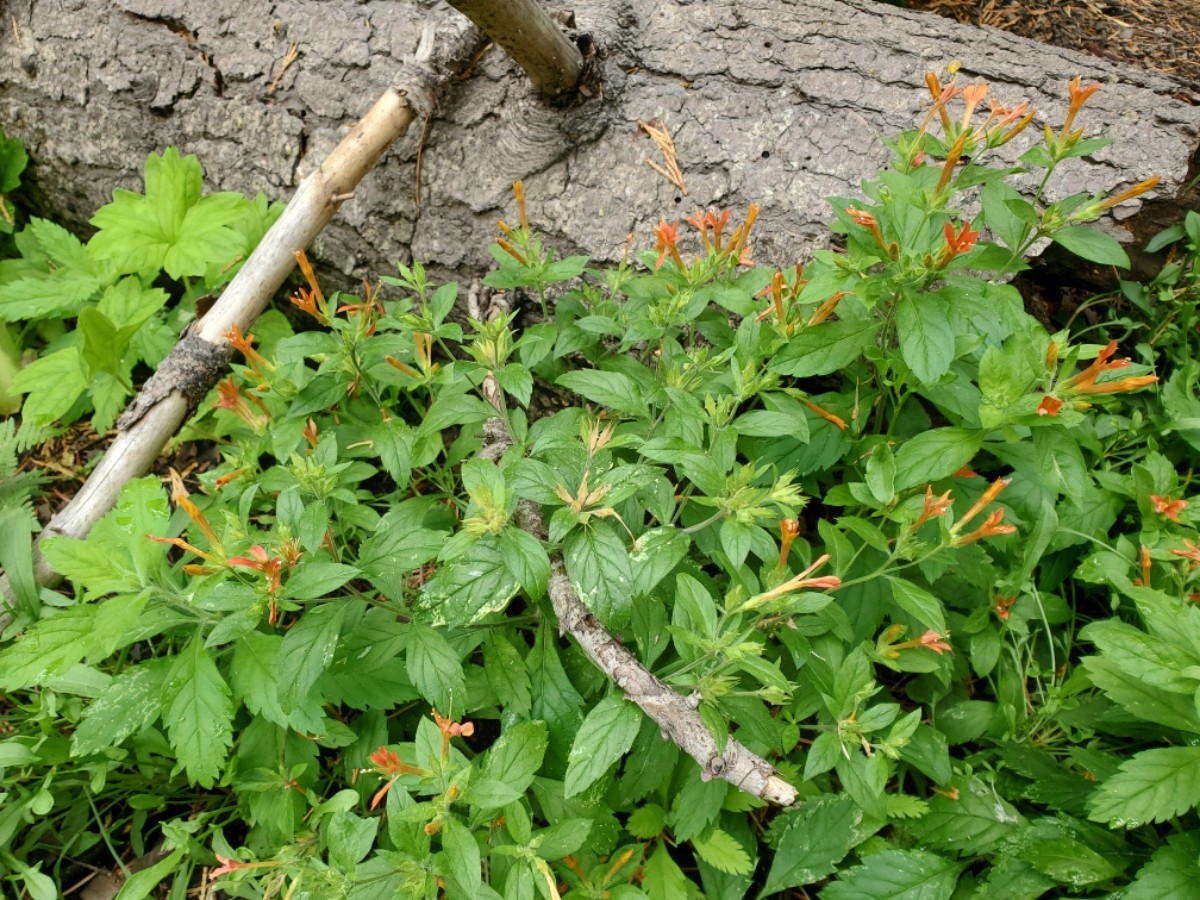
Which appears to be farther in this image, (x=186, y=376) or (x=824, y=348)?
(x=186, y=376)

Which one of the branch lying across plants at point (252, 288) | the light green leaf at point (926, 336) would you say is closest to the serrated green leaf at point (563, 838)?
the light green leaf at point (926, 336)

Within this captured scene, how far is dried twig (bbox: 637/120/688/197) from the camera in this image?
217 centimetres

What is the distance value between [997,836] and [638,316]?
1399 millimetres

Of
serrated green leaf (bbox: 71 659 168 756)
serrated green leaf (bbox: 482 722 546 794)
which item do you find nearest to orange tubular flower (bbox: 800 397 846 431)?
serrated green leaf (bbox: 482 722 546 794)

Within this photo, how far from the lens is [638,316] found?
180cm

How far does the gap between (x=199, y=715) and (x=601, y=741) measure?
2.81 ft

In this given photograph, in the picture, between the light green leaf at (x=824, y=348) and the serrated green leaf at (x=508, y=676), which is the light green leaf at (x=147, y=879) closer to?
the serrated green leaf at (x=508, y=676)

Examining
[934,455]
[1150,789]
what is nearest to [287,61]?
[934,455]

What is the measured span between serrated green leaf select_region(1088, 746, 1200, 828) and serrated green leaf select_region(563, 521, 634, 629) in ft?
3.24

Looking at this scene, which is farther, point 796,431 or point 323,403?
point 323,403

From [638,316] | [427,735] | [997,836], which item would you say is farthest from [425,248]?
[997,836]

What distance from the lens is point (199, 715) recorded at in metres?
1.60

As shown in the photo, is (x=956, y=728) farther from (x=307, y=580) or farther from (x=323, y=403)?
(x=323, y=403)

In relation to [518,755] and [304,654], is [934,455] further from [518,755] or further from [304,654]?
[304,654]
